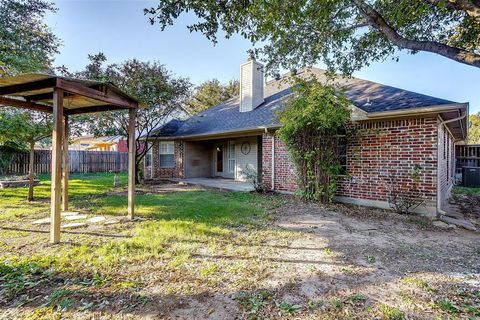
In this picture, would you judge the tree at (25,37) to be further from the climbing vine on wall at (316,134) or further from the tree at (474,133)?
the tree at (474,133)

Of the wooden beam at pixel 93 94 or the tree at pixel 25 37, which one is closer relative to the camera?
the wooden beam at pixel 93 94

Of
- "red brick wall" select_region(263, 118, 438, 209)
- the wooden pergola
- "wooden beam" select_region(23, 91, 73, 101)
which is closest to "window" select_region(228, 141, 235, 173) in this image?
"red brick wall" select_region(263, 118, 438, 209)

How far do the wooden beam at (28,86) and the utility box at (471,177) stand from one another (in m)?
17.0

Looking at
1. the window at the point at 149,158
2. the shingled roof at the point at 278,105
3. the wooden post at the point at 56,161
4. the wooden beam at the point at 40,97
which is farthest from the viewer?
the window at the point at 149,158

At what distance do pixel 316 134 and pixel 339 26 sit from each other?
3028mm

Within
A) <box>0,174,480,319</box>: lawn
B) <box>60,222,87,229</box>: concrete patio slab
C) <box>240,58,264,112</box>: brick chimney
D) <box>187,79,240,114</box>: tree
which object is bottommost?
<box>0,174,480,319</box>: lawn

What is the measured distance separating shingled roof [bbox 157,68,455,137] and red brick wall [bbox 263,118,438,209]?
0.51m

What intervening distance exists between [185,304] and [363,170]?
253 inches

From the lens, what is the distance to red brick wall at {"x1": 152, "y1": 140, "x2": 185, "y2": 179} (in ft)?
47.1

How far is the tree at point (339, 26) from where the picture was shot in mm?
4664

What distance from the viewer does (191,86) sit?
11391 millimetres

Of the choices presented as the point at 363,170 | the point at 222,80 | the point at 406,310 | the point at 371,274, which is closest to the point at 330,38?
the point at 363,170

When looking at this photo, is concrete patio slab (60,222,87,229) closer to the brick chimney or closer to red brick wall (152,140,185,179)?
red brick wall (152,140,185,179)

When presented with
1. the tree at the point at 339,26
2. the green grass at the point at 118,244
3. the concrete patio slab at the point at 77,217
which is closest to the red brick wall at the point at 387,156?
the tree at the point at 339,26
